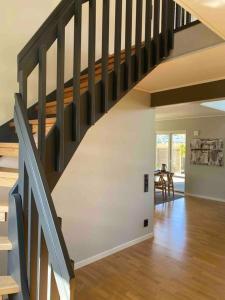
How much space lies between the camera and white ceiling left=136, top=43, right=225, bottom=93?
2.36m

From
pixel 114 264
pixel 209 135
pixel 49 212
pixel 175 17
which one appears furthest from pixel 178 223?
pixel 49 212

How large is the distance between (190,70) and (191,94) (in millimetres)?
668

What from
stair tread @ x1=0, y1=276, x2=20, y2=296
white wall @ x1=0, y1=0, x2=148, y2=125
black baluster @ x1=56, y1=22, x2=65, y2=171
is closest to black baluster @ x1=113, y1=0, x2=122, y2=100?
black baluster @ x1=56, y1=22, x2=65, y2=171

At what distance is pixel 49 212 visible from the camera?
1014mm

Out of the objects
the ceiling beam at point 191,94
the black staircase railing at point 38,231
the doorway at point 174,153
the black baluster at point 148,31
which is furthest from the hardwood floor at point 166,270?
the doorway at point 174,153

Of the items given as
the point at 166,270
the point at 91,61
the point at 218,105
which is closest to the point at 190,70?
the point at 91,61

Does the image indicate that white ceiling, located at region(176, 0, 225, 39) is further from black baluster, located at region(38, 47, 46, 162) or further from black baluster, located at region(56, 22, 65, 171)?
black baluster, located at region(38, 47, 46, 162)

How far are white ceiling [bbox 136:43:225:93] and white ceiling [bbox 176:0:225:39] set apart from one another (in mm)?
417

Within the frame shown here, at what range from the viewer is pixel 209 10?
5.32 ft

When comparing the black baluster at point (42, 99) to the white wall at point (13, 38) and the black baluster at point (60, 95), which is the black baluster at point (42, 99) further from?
the white wall at point (13, 38)

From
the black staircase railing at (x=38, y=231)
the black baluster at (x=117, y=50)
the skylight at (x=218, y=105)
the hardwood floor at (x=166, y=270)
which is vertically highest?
the skylight at (x=218, y=105)

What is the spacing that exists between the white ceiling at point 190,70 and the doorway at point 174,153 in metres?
4.84

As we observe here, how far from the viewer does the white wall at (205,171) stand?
670cm

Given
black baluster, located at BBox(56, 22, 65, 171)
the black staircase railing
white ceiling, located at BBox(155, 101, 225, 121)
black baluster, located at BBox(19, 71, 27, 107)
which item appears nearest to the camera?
the black staircase railing
